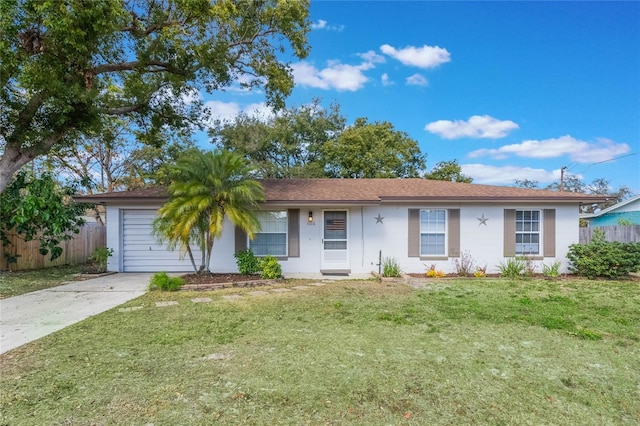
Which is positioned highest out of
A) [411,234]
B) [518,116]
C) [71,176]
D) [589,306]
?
[518,116]

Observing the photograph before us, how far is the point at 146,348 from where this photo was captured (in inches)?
164

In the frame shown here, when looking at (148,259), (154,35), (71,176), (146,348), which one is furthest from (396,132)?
(146,348)

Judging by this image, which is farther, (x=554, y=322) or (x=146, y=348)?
(x=554, y=322)

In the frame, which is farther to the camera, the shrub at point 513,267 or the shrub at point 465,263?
the shrub at point 465,263

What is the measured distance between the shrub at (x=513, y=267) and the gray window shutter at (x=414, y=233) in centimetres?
254

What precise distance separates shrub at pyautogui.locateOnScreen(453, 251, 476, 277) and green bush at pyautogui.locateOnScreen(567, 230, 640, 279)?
292 centimetres

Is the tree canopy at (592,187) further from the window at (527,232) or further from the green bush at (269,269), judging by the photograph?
the green bush at (269,269)

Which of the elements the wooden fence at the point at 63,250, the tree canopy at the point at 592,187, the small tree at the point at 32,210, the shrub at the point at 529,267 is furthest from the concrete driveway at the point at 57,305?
the tree canopy at the point at 592,187

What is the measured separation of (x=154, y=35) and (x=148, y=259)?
7411 millimetres

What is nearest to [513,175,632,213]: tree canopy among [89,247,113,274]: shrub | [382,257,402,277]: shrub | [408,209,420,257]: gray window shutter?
[408,209,420,257]: gray window shutter

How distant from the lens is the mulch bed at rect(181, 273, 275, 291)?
8.10 metres

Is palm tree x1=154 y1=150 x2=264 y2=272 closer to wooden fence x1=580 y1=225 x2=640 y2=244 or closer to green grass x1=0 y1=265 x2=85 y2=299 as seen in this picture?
green grass x1=0 y1=265 x2=85 y2=299

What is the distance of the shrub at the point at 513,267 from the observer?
9969mm

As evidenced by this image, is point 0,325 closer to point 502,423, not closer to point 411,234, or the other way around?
point 502,423
